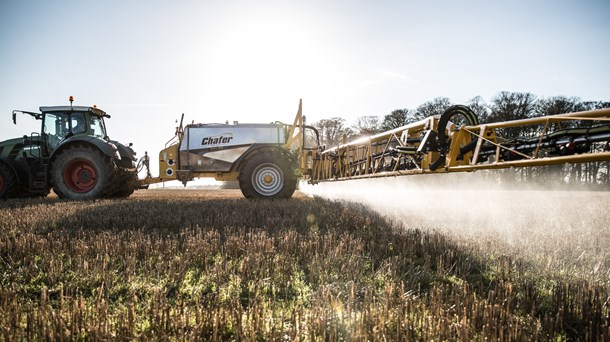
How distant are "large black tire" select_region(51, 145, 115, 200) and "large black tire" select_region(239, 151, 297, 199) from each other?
369 cm

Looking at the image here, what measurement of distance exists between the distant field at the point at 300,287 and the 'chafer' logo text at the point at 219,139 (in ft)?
16.5

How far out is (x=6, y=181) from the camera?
32.4 ft

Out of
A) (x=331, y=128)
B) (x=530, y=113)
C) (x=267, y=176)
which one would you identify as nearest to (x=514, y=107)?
(x=530, y=113)

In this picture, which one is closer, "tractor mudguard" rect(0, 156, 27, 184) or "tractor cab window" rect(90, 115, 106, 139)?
"tractor mudguard" rect(0, 156, 27, 184)

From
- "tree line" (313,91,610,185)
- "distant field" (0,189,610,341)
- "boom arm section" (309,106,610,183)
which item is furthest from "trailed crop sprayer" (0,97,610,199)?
"tree line" (313,91,610,185)

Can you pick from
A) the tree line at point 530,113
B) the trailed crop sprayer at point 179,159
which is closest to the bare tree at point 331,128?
the tree line at point 530,113

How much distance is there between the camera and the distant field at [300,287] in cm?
197

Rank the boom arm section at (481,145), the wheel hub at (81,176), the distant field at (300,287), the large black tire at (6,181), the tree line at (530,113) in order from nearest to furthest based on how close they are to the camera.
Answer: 1. the distant field at (300,287)
2. the boom arm section at (481,145)
3. the large black tire at (6,181)
4. the wheel hub at (81,176)
5. the tree line at (530,113)

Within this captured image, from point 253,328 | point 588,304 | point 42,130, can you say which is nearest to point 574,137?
point 588,304

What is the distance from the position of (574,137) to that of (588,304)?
2.08 metres

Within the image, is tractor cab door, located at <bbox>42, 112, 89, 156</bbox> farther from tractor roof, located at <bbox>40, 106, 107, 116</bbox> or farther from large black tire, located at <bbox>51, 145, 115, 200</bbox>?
large black tire, located at <bbox>51, 145, 115, 200</bbox>

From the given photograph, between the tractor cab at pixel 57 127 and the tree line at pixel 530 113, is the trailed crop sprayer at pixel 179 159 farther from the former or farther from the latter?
the tree line at pixel 530 113

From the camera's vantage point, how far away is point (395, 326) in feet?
6.72

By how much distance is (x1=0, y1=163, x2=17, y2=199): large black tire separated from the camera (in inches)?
388
